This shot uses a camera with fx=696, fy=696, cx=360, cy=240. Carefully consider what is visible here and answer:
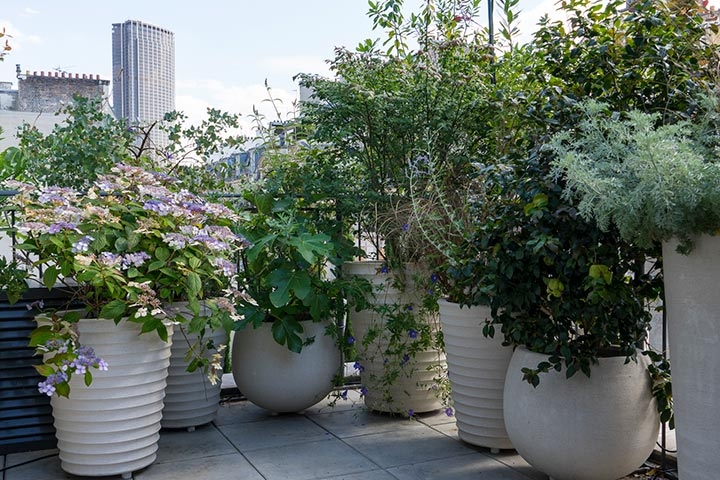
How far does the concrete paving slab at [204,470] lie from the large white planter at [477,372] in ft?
3.00

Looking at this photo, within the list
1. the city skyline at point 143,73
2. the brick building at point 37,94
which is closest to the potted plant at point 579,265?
the city skyline at point 143,73

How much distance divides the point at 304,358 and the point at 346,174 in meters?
0.96

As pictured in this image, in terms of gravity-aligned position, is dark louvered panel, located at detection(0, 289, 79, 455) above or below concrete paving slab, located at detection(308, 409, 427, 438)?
above

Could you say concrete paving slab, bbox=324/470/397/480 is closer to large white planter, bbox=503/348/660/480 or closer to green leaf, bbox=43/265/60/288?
large white planter, bbox=503/348/660/480

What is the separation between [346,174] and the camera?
3.59 m

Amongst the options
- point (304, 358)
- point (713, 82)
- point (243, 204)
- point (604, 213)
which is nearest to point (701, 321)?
point (604, 213)

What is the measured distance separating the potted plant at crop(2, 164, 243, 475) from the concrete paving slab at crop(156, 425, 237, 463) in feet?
0.77

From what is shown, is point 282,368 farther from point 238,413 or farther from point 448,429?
point 448,429

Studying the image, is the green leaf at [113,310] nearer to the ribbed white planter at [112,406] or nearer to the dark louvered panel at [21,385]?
the ribbed white planter at [112,406]

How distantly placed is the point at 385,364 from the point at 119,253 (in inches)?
54.3

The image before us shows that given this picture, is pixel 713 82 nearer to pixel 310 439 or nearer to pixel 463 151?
pixel 463 151

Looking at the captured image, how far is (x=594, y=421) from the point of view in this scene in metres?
2.34

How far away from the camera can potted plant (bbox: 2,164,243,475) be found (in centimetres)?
251

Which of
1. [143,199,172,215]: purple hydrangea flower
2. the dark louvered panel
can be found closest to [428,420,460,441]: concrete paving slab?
[143,199,172,215]: purple hydrangea flower
